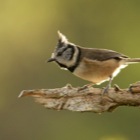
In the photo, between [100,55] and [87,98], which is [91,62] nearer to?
[100,55]

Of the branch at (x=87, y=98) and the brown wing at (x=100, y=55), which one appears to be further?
the brown wing at (x=100, y=55)

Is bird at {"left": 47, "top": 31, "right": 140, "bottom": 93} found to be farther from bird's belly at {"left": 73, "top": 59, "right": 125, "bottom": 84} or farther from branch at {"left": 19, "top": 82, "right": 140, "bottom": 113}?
branch at {"left": 19, "top": 82, "right": 140, "bottom": 113}

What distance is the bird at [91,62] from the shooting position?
5.06m

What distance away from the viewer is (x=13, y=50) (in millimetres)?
10047

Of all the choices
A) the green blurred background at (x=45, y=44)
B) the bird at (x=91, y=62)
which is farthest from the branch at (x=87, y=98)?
the green blurred background at (x=45, y=44)

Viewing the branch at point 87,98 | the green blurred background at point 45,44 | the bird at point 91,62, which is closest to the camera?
the branch at point 87,98

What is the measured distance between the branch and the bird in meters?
0.87

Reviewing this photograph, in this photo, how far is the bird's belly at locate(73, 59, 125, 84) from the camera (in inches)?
200

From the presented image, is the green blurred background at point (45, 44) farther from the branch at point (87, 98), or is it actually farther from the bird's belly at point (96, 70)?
the branch at point (87, 98)

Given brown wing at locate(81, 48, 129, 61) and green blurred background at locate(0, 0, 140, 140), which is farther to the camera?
green blurred background at locate(0, 0, 140, 140)

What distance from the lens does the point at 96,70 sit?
5109mm

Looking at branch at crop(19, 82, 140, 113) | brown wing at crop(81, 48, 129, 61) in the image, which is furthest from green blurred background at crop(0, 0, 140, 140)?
branch at crop(19, 82, 140, 113)

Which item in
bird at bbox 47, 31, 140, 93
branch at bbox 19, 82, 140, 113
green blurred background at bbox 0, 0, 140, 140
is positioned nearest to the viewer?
branch at bbox 19, 82, 140, 113

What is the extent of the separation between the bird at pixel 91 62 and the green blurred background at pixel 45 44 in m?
3.09
